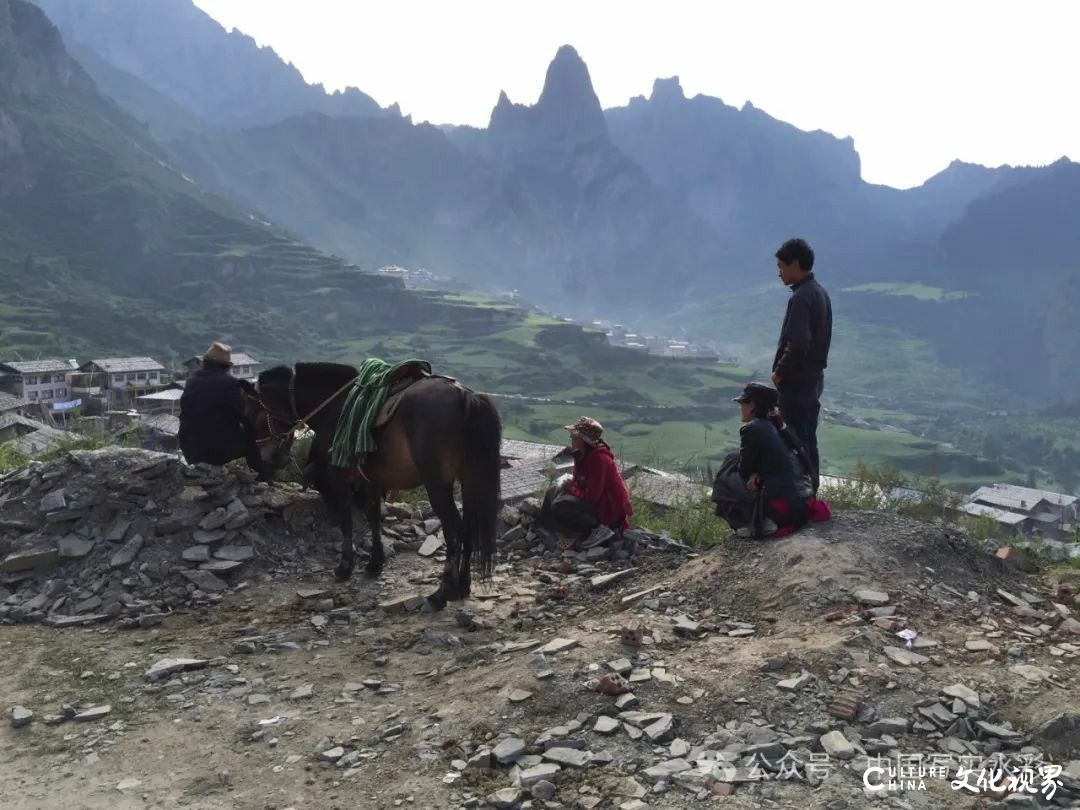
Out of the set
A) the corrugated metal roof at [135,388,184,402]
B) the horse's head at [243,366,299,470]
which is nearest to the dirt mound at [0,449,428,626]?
the horse's head at [243,366,299,470]

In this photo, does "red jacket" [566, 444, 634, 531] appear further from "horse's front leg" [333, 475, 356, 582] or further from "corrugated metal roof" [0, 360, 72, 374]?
"corrugated metal roof" [0, 360, 72, 374]

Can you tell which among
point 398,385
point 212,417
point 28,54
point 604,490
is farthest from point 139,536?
point 28,54

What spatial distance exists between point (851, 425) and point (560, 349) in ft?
119

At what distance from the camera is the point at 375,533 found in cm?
757

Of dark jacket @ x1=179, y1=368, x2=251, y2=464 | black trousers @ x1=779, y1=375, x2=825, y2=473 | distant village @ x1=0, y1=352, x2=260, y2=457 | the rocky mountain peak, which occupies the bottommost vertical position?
distant village @ x1=0, y1=352, x2=260, y2=457

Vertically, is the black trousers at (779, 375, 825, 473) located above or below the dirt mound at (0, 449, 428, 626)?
above

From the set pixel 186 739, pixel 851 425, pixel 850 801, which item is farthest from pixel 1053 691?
pixel 851 425

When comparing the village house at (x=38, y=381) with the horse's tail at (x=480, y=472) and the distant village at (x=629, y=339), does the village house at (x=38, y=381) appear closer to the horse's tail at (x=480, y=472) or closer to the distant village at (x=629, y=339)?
the horse's tail at (x=480, y=472)

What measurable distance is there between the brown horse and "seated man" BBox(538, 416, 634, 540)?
59.0 inches

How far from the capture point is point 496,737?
14.4 ft

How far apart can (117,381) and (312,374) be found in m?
53.1

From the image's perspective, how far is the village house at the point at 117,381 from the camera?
2035 inches

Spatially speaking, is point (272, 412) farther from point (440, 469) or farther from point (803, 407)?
point (803, 407)

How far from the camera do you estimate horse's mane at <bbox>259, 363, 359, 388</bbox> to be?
25.5 ft
